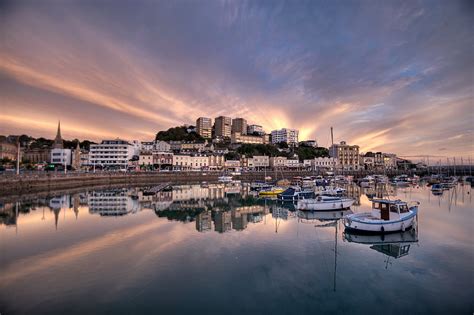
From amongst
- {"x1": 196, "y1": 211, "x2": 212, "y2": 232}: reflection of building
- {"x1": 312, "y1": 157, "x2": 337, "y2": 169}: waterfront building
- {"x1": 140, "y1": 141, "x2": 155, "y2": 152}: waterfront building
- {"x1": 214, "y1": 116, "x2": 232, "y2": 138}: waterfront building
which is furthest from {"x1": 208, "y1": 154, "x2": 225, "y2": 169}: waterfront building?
{"x1": 196, "y1": 211, "x2": 212, "y2": 232}: reflection of building

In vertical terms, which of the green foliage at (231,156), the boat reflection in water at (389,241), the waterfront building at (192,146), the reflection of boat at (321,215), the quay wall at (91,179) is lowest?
the boat reflection in water at (389,241)

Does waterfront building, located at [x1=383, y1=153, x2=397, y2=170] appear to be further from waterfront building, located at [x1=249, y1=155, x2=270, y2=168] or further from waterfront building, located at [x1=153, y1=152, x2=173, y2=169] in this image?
waterfront building, located at [x1=153, y1=152, x2=173, y2=169]

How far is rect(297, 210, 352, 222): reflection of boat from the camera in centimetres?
2153

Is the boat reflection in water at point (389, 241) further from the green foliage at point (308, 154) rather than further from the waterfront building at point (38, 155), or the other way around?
the waterfront building at point (38, 155)

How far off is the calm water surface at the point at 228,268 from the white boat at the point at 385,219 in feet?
2.12

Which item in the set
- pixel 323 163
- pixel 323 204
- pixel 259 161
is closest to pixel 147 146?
pixel 259 161

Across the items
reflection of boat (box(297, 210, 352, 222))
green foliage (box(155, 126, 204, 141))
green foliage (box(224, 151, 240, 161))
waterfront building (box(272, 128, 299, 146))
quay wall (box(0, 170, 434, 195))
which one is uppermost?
waterfront building (box(272, 128, 299, 146))

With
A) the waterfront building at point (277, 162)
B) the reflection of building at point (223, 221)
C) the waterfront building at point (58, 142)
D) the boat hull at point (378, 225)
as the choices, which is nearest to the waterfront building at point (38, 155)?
the waterfront building at point (58, 142)

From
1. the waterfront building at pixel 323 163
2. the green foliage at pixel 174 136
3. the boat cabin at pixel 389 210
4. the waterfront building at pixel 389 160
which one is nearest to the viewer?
the boat cabin at pixel 389 210

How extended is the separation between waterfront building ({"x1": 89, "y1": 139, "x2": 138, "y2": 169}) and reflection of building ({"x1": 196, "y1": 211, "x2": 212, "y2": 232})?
213 feet

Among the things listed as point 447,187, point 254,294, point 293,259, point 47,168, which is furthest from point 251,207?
point 47,168

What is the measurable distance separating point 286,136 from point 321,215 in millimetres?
124649

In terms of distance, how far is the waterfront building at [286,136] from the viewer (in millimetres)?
144500

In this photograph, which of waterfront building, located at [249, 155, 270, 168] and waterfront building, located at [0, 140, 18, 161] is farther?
waterfront building, located at [249, 155, 270, 168]
